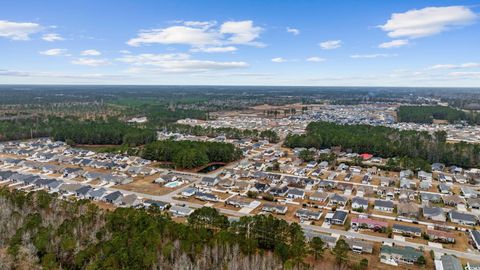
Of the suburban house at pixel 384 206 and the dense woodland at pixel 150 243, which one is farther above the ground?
the dense woodland at pixel 150 243

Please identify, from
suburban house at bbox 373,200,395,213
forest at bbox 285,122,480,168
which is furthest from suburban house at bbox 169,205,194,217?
forest at bbox 285,122,480,168

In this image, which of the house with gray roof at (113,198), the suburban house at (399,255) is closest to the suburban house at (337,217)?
the suburban house at (399,255)

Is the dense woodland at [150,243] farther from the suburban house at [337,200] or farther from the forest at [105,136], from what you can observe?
the forest at [105,136]

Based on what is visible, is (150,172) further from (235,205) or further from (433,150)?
(433,150)

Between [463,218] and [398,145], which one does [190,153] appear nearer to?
[463,218]

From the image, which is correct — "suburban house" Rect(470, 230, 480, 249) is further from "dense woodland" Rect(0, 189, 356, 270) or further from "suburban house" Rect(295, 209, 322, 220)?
"suburban house" Rect(295, 209, 322, 220)

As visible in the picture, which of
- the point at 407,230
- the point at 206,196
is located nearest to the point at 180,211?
the point at 206,196

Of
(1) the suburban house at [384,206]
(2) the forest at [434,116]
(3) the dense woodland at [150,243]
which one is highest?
(2) the forest at [434,116]
